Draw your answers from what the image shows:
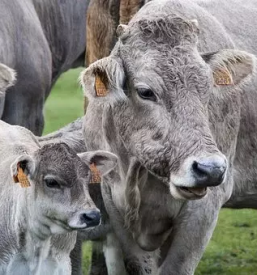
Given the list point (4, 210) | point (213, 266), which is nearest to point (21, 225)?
point (4, 210)

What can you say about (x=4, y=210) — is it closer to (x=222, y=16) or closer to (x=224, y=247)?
(x=222, y=16)

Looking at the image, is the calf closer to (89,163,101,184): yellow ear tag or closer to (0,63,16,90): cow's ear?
(89,163,101,184): yellow ear tag

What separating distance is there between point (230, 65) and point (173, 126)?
0.79 metres

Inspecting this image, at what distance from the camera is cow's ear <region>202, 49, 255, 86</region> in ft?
32.1

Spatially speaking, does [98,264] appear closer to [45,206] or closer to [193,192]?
[45,206]

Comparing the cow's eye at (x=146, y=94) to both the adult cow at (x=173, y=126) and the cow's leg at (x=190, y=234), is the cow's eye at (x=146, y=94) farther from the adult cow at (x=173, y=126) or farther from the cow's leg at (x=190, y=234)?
the cow's leg at (x=190, y=234)

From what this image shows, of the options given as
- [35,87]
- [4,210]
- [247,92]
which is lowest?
[35,87]

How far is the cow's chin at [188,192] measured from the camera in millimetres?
9252

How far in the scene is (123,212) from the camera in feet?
33.7

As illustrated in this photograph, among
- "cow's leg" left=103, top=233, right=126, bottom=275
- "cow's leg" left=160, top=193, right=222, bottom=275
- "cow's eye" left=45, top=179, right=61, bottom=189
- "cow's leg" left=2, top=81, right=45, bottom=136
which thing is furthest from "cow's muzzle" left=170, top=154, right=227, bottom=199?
"cow's leg" left=2, top=81, right=45, bottom=136

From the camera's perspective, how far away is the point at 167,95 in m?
9.41

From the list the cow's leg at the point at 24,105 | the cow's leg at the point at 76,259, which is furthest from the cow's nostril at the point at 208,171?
the cow's leg at the point at 24,105

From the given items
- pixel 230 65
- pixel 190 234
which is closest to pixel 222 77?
pixel 230 65

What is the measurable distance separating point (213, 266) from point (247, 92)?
10.8 feet
